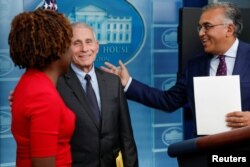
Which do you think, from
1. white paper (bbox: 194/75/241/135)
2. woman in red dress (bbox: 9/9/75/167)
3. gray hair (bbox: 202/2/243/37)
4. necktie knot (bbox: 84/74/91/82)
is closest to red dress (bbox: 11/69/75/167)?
woman in red dress (bbox: 9/9/75/167)

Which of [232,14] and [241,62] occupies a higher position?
[232,14]

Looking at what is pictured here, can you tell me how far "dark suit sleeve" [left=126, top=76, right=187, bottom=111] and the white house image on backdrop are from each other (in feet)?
1.52

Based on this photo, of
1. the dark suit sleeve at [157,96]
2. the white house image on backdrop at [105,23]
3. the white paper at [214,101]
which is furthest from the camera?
the white house image on backdrop at [105,23]

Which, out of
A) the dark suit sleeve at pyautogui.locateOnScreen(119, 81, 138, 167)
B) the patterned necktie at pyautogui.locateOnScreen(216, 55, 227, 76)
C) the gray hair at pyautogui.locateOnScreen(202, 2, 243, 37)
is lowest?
the dark suit sleeve at pyautogui.locateOnScreen(119, 81, 138, 167)

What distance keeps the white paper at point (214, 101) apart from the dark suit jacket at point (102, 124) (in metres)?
0.43

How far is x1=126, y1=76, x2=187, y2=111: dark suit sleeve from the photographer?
2.84 metres

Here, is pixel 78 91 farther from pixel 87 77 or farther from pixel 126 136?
pixel 126 136

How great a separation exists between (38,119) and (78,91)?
2.33 ft

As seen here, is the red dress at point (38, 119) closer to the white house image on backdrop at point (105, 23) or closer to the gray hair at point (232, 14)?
the gray hair at point (232, 14)

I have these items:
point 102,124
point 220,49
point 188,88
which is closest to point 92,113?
point 102,124

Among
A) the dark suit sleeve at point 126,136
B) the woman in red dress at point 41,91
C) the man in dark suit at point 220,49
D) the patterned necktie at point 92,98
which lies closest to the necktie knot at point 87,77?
the patterned necktie at point 92,98

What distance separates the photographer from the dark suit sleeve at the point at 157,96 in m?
2.84

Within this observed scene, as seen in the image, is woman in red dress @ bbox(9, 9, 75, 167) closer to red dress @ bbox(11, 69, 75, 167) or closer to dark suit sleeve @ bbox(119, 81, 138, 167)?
red dress @ bbox(11, 69, 75, 167)

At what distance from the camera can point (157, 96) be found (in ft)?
9.45
